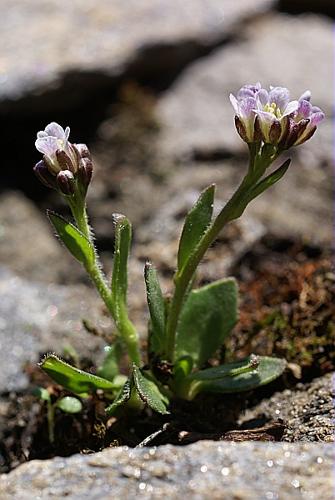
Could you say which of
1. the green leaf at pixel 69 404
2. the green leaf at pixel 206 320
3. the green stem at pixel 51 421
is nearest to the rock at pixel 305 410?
the green leaf at pixel 206 320

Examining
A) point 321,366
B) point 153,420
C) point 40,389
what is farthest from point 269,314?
point 40,389

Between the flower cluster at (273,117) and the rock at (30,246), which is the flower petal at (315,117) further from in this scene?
the rock at (30,246)

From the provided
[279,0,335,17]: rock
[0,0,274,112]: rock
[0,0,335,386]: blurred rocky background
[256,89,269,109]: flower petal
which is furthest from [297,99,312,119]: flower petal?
[279,0,335,17]: rock

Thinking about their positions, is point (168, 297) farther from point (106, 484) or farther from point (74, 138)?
point (74, 138)

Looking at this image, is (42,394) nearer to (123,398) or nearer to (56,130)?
(123,398)

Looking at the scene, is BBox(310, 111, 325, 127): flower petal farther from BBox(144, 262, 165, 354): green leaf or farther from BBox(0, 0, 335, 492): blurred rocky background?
BBox(0, 0, 335, 492): blurred rocky background

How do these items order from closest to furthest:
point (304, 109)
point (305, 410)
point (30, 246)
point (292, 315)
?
1. point (304, 109)
2. point (305, 410)
3. point (292, 315)
4. point (30, 246)

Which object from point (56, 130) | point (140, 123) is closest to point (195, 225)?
point (56, 130)
